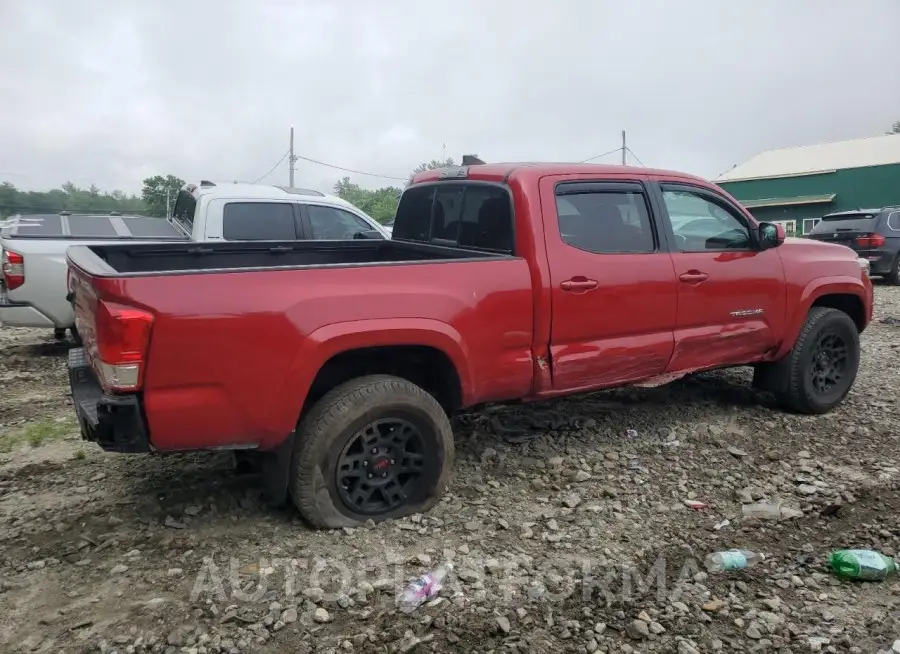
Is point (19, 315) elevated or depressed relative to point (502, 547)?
elevated

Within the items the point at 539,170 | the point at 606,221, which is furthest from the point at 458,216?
the point at 606,221

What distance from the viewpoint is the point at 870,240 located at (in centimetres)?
1363

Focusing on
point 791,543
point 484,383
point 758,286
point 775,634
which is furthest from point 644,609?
point 758,286

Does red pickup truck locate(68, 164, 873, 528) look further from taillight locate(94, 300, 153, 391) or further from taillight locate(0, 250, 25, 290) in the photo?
taillight locate(0, 250, 25, 290)

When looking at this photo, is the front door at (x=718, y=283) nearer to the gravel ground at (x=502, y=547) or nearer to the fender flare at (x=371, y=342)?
the gravel ground at (x=502, y=547)

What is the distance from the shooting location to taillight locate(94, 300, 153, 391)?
2.85m

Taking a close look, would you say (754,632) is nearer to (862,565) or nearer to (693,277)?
(862,565)

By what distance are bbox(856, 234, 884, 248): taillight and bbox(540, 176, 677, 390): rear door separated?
11244 mm

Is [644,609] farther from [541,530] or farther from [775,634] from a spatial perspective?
[541,530]

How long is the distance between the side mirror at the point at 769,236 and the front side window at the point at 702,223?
8 cm

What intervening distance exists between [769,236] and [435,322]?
8.98 feet

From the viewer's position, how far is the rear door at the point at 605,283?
405 cm

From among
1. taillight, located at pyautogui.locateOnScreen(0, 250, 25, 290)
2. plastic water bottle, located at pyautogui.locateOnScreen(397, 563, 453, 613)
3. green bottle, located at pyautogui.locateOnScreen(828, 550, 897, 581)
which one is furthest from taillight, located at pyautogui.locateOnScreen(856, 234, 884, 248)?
taillight, located at pyautogui.locateOnScreen(0, 250, 25, 290)

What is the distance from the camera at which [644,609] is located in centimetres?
290
